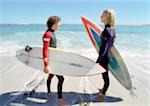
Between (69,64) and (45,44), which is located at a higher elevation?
(45,44)

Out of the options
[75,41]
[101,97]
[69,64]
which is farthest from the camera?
[75,41]

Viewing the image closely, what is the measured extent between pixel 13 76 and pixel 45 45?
25.7 inches

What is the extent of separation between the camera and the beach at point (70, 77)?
3189 millimetres

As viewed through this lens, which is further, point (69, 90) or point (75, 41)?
point (75, 41)

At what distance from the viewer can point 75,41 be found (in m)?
3.63

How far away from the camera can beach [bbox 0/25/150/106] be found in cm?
319

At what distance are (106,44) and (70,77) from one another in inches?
16.2

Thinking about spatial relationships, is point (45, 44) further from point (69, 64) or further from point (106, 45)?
point (106, 45)

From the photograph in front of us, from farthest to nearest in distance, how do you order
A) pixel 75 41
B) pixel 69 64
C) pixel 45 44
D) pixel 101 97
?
pixel 75 41
pixel 101 97
pixel 69 64
pixel 45 44

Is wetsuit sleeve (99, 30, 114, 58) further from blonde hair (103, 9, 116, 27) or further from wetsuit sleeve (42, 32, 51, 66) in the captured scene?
wetsuit sleeve (42, 32, 51, 66)

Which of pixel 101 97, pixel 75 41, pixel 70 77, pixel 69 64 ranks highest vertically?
pixel 75 41

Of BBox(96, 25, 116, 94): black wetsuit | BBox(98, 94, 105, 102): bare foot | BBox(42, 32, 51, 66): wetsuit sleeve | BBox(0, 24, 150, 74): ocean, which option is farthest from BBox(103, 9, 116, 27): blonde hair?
BBox(98, 94, 105, 102): bare foot

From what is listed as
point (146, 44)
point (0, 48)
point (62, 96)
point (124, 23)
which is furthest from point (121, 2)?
point (0, 48)

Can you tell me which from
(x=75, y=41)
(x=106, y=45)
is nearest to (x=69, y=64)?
(x=106, y=45)
